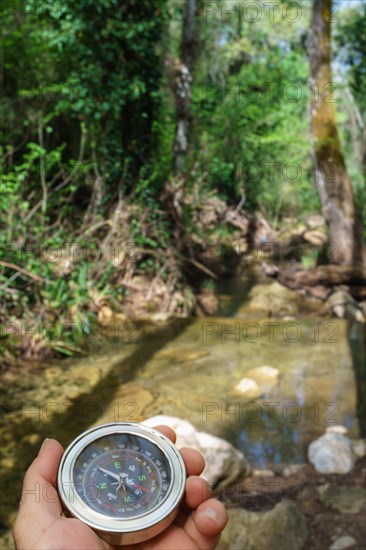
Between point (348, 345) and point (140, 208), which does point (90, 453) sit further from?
point (140, 208)

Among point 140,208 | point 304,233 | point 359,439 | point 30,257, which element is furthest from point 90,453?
point 304,233

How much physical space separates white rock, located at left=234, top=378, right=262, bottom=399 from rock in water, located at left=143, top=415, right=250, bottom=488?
1363 millimetres

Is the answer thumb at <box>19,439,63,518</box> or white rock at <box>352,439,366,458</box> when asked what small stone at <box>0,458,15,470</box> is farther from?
white rock at <box>352,439,366,458</box>

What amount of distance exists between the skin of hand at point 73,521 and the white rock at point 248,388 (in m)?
3.65

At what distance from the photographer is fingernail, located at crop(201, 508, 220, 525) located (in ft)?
4.17

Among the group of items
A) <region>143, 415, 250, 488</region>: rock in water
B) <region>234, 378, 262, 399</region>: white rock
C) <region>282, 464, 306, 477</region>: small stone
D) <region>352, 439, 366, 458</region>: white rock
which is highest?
<region>143, 415, 250, 488</region>: rock in water

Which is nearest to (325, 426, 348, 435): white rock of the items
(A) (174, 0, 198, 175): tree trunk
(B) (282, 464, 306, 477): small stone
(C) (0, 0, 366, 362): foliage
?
(B) (282, 464, 306, 477): small stone

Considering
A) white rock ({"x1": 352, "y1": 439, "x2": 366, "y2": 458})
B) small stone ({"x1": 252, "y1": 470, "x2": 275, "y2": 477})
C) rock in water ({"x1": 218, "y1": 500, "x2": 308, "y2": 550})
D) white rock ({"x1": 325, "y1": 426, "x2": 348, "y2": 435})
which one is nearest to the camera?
rock in water ({"x1": 218, "y1": 500, "x2": 308, "y2": 550})

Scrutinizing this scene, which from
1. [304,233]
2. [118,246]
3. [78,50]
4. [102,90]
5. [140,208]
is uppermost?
[78,50]

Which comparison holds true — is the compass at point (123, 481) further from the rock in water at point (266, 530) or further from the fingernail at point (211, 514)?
the rock in water at point (266, 530)

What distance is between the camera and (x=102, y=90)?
7641 mm

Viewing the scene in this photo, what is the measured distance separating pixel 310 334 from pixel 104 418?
12.9 feet

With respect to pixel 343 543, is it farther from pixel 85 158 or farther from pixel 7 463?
pixel 85 158

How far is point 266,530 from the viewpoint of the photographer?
2.79 meters
